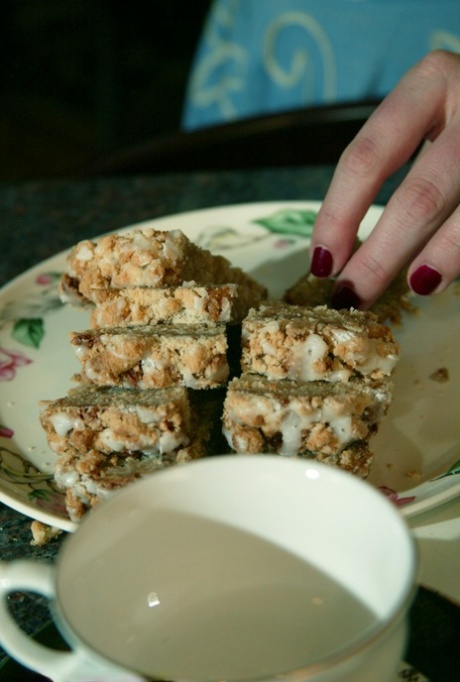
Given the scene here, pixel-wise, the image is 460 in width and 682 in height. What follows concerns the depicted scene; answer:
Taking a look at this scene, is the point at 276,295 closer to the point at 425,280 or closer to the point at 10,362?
the point at 425,280

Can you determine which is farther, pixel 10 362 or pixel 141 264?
pixel 10 362

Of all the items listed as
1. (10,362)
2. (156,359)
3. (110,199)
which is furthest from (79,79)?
(156,359)

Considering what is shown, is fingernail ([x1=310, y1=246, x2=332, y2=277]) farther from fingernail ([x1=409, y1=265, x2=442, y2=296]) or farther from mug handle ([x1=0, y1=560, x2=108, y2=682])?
mug handle ([x1=0, y1=560, x2=108, y2=682])

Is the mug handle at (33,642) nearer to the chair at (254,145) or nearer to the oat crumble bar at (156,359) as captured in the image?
the oat crumble bar at (156,359)

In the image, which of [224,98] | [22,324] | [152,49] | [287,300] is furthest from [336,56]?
[152,49]

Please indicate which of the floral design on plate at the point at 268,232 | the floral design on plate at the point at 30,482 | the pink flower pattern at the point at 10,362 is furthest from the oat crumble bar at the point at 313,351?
the floral design on plate at the point at 268,232

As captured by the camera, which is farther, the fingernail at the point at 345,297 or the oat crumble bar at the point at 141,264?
the fingernail at the point at 345,297

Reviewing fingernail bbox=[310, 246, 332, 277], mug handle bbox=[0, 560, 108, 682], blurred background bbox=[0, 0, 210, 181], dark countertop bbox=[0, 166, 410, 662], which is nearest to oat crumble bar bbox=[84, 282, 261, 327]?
fingernail bbox=[310, 246, 332, 277]
